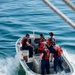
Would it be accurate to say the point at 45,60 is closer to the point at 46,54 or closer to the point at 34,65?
the point at 46,54

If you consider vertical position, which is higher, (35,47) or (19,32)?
(35,47)

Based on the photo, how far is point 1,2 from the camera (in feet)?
106

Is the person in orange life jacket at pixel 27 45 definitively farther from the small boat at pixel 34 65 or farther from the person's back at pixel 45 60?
the person's back at pixel 45 60

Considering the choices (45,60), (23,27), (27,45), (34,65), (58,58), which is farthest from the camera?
(23,27)

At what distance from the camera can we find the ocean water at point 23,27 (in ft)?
48.5

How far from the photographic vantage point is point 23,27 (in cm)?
2264

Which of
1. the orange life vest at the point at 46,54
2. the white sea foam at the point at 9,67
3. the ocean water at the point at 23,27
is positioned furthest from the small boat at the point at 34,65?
the white sea foam at the point at 9,67

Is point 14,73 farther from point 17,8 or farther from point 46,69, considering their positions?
point 17,8

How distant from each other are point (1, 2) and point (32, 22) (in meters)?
9.16

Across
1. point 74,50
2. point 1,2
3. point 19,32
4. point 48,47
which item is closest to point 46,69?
point 48,47

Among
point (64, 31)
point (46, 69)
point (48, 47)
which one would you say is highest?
point (48, 47)

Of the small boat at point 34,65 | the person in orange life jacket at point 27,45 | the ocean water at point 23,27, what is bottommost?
the ocean water at point 23,27

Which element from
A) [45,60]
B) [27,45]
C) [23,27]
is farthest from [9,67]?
[23,27]

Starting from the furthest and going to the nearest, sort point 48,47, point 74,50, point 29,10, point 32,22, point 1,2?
point 1,2 → point 29,10 → point 32,22 → point 74,50 → point 48,47
